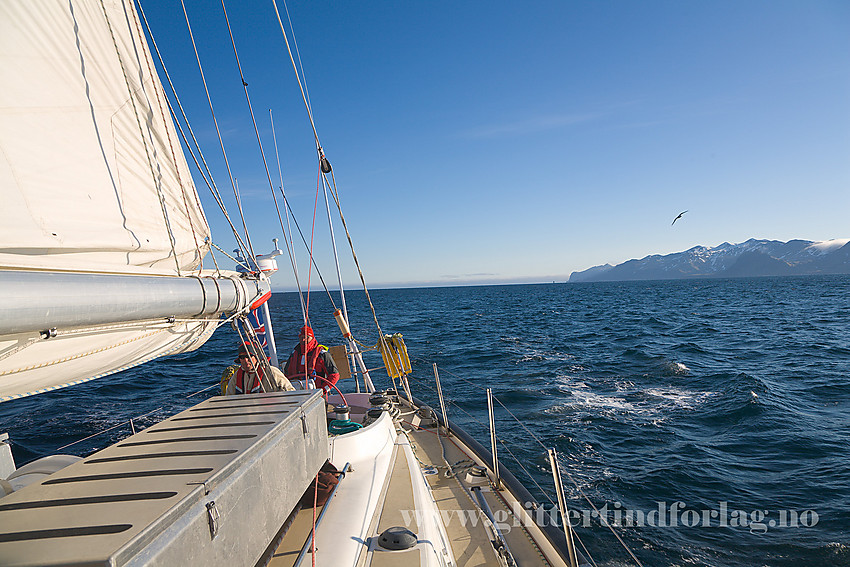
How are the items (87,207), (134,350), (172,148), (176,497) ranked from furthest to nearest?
1. (172,148)
2. (134,350)
3. (87,207)
4. (176,497)

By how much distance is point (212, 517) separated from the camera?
1436 millimetres

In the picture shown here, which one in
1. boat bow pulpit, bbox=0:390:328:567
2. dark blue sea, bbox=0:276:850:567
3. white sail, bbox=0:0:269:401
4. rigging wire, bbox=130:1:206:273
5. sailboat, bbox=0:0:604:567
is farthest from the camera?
dark blue sea, bbox=0:276:850:567

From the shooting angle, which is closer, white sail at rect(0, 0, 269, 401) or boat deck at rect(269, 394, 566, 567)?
white sail at rect(0, 0, 269, 401)

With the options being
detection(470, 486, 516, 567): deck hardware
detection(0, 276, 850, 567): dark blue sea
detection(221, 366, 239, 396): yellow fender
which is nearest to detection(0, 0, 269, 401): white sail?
detection(221, 366, 239, 396): yellow fender

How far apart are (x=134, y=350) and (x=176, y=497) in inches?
72.2

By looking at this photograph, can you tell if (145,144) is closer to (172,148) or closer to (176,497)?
(172,148)

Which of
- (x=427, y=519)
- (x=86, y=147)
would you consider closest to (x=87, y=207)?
(x=86, y=147)

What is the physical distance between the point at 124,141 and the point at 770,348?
23.3 meters

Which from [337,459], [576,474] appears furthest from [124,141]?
[576,474]

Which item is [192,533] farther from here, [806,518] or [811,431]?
[811,431]

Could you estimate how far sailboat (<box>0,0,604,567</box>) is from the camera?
55.4 inches

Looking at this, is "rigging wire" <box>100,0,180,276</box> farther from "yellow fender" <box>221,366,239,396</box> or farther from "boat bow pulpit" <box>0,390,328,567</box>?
"yellow fender" <box>221,366,239,396</box>

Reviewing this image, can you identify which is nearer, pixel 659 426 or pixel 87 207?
pixel 87 207

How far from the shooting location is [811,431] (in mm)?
9352
